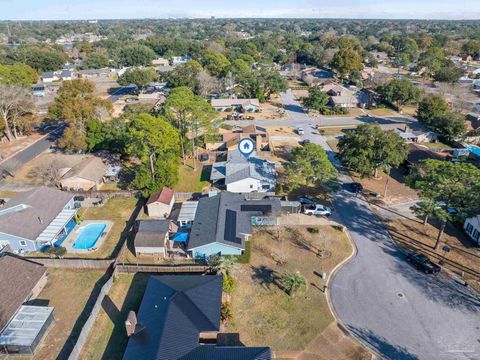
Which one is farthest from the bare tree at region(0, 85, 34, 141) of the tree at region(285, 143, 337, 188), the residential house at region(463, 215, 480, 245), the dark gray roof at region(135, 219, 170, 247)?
the residential house at region(463, 215, 480, 245)

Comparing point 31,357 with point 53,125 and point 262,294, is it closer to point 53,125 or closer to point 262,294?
point 262,294

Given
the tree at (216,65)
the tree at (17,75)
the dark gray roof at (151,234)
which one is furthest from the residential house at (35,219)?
the tree at (216,65)

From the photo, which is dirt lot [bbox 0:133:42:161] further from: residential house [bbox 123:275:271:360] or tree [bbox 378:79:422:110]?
tree [bbox 378:79:422:110]

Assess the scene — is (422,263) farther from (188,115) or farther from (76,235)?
(188,115)

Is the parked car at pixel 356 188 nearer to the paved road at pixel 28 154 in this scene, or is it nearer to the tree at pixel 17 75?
the paved road at pixel 28 154

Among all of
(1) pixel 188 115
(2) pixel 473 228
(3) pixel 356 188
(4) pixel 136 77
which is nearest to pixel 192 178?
(1) pixel 188 115
